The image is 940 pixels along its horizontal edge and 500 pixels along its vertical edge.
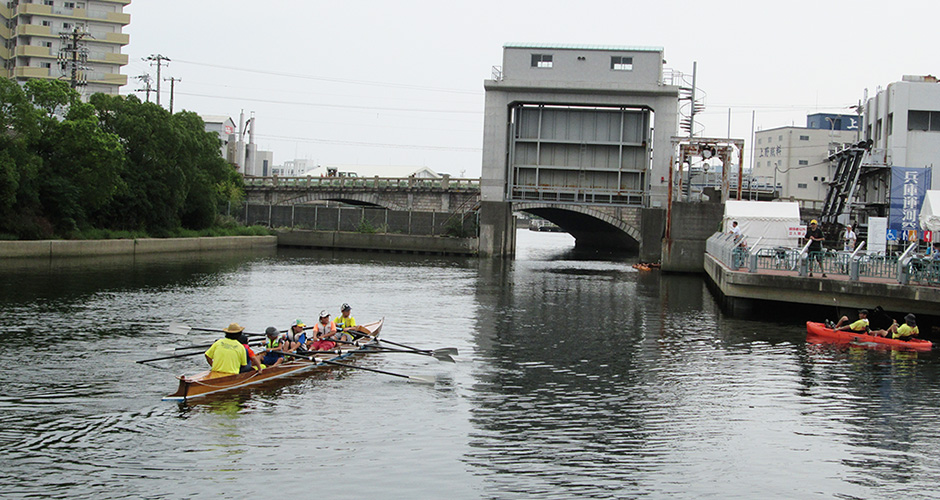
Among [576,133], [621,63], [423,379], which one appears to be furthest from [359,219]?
[423,379]

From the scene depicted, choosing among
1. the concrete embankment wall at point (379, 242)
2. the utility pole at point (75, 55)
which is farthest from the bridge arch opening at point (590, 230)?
the utility pole at point (75, 55)

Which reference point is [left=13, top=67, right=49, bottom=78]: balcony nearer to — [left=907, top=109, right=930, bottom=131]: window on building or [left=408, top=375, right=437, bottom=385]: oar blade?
[left=907, top=109, right=930, bottom=131]: window on building

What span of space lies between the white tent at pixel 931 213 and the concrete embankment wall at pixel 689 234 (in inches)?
680

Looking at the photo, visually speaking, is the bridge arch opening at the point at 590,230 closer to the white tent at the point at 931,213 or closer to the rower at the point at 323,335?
the white tent at the point at 931,213

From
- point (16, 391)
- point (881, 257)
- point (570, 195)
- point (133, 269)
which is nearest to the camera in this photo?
point (16, 391)

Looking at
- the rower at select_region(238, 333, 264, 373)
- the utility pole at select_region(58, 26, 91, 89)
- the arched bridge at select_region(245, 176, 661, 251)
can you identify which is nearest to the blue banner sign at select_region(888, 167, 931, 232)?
the arched bridge at select_region(245, 176, 661, 251)

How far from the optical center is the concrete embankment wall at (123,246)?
1645 inches

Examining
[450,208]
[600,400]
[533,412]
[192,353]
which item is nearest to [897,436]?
[600,400]

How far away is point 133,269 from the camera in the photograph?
41.6m

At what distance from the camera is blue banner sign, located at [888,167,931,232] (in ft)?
159

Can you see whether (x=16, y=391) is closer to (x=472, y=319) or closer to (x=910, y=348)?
(x=472, y=319)

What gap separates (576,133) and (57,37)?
5951 cm

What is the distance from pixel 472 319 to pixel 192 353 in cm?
1101

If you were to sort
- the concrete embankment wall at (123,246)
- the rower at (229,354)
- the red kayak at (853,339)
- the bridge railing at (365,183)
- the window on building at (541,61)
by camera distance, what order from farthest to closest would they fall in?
the bridge railing at (365,183) < the window on building at (541,61) < the concrete embankment wall at (123,246) < the red kayak at (853,339) < the rower at (229,354)
